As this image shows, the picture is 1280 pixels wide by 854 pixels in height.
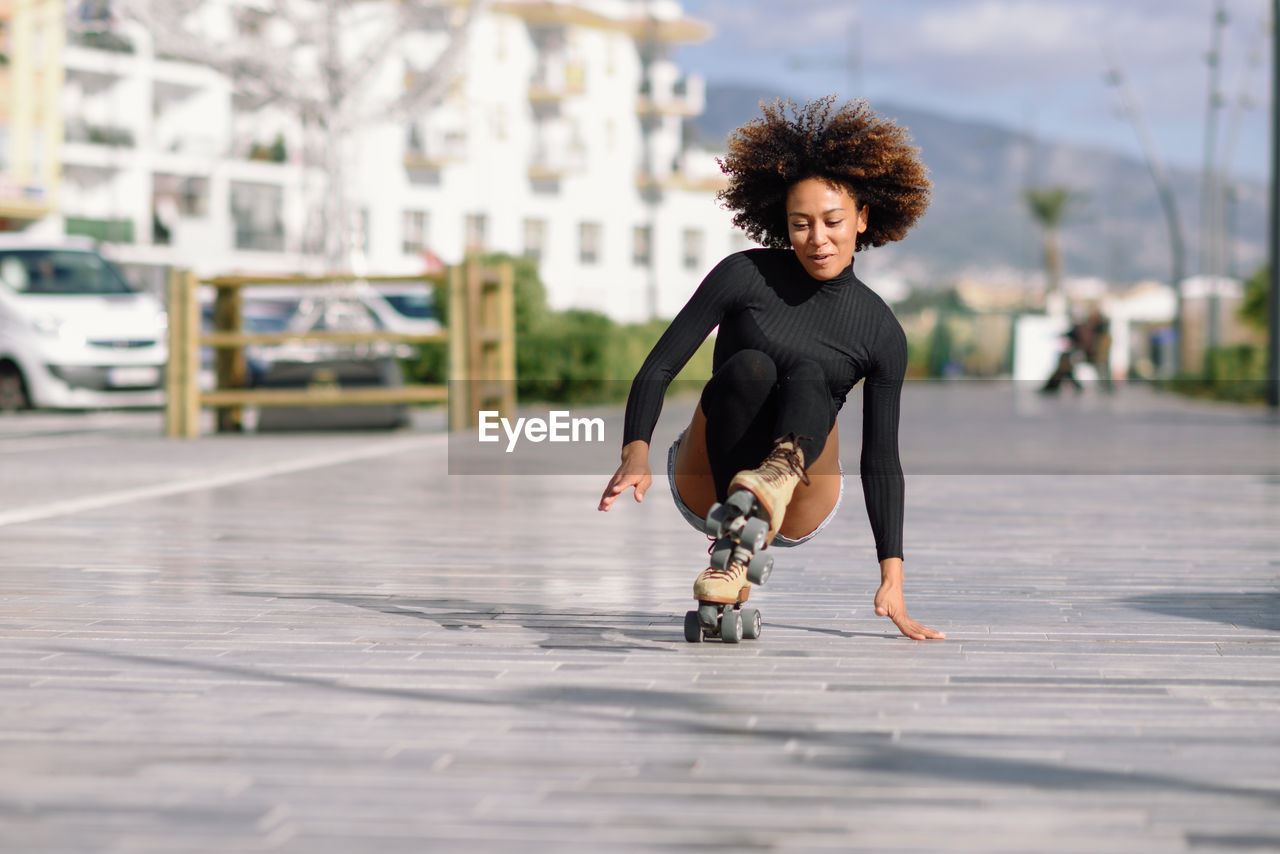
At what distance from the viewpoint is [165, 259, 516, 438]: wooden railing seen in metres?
18.3

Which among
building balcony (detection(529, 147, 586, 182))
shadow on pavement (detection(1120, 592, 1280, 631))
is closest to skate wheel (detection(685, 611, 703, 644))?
shadow on pavement (detection(1120, 592, 1280, 631))

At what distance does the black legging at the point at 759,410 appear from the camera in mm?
5781

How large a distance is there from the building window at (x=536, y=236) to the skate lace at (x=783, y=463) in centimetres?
8349

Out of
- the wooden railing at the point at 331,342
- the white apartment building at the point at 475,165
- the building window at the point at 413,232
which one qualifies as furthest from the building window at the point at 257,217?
the wooden railing at the point at 331,342

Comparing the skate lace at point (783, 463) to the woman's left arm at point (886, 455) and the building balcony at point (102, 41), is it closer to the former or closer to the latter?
the woman's left arm at point (886, 455)

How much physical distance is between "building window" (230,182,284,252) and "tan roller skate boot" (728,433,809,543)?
244ft

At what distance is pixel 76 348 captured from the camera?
24641 mm

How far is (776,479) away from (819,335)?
565 millimetres

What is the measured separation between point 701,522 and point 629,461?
22.3 inches

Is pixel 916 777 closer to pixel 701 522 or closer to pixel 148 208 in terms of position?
pixel 701 522

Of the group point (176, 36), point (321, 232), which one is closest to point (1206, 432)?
point (321, 232)

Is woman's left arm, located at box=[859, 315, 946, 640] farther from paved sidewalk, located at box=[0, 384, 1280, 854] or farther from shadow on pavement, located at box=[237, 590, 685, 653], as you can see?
shadow on pavement, located at box=[237, 590, 685, 653]

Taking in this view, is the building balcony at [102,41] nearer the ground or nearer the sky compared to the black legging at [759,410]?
nearer the sky

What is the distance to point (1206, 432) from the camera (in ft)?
75.4
